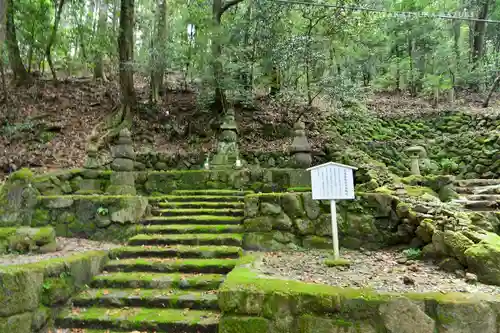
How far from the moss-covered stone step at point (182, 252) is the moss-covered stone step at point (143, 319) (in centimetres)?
96

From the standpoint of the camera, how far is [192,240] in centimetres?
450

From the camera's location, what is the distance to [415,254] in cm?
393

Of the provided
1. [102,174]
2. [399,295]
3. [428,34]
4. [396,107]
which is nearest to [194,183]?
[102,174]

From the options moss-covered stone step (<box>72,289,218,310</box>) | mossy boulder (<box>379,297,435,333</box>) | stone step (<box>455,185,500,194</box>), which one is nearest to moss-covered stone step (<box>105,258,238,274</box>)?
moss-covered stone step (<box>72,289,218,310</box>)

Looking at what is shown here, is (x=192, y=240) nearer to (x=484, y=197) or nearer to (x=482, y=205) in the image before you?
(x=482, y=205)

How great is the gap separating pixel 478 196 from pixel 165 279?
5742 mm

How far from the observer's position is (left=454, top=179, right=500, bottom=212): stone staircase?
18.2ft

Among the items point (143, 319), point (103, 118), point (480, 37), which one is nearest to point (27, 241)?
point (143, 319)

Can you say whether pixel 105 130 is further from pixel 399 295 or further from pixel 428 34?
pixel 428 34

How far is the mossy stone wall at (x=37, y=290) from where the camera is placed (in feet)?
9.05

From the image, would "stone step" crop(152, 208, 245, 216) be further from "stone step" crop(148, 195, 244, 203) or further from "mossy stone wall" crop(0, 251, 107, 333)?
"mossy stone wall" crop(0, 251, 107, 333)

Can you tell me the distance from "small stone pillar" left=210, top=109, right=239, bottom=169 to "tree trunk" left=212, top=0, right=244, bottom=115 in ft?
4.19

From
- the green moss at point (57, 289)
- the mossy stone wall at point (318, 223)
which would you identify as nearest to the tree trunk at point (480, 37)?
the mossy stone wall at point (318, 223)

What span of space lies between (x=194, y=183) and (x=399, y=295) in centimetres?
573
